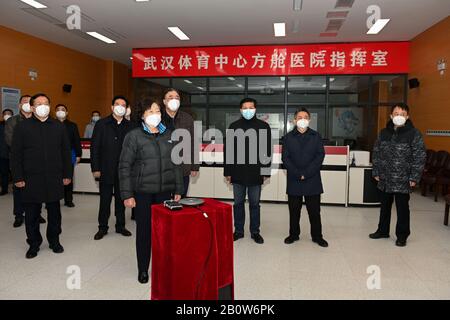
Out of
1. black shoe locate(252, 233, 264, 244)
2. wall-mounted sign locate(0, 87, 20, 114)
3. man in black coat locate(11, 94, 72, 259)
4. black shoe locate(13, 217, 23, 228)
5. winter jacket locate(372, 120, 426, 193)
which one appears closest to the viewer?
man in black coat locate(11, 94, 72, 259)

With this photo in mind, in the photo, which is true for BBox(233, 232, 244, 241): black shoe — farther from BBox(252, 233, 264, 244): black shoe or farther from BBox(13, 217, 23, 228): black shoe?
BBox(13, 217, 23, 228): black shoe

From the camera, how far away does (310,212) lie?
3969mm

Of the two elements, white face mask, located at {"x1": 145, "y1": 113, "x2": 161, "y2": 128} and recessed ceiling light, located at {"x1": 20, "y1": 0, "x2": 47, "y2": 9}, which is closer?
white face mask, located at {"x1": 145, "y1": 113, "x2": 161, "y2": 128}

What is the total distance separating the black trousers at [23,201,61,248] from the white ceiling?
4.17m

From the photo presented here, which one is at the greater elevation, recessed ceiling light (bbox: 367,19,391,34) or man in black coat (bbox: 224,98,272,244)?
recessed ceiling light (bbox: 367,19,391,34)

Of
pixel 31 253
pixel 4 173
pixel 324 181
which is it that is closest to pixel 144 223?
pixel 31 253

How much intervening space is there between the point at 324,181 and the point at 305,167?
7.61 feet

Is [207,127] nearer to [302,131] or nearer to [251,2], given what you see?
[251,2]

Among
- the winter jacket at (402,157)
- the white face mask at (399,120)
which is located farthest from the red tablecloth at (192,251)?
the white face mask at (399,120)

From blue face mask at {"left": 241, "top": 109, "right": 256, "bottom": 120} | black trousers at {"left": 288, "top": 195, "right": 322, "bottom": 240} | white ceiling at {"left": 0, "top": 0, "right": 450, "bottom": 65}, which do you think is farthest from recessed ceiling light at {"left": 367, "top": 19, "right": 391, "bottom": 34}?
black trousers at {"left": 288, "top": 195, "right": 322, "bottom": 240}

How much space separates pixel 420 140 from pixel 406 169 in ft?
1.09

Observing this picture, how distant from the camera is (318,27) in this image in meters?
7.84

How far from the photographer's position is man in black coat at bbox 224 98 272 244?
3990 mm

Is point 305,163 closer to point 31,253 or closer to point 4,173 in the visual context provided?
point 31,253
